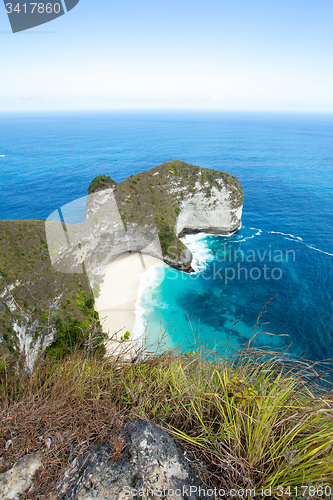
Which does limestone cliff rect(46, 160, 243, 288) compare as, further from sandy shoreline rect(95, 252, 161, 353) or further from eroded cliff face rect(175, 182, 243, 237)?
sandy shoreline rect(95, 252, 161, 353)

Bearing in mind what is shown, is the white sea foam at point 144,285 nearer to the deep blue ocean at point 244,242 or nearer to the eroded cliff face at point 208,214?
the deep blue ocean at point 244,242

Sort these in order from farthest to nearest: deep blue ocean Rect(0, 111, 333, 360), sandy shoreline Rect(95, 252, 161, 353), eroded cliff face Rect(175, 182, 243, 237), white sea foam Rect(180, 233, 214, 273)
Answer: eroded cliff face Rect(175, 182, 243, 237) < white sea foam Rect(180, 233, 214, 273) < sandy shoreline Rect(95, 252, 161, 353) < deep blue ocean Rect(0, 111, 333, 360)

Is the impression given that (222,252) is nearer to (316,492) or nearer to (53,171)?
(316,492)

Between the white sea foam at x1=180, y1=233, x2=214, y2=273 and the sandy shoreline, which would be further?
the white sea foam at x1=180, y1=233, x2=214, y2=273

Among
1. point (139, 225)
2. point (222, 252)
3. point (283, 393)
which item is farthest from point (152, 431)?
point (222, 252)

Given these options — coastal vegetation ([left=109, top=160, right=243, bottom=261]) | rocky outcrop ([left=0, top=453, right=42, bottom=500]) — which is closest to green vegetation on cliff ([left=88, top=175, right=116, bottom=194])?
coastal vegetation ([left=109, top=160, right=243, bottom=261])

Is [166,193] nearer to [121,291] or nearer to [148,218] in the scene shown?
[148,218]
